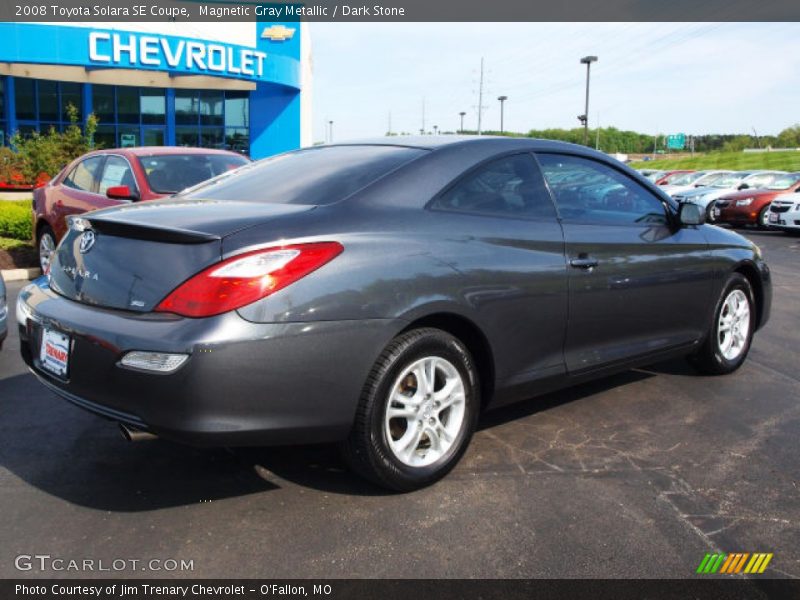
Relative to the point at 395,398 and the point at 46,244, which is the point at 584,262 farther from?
the point at 46,244

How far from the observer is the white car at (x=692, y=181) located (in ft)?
79.0

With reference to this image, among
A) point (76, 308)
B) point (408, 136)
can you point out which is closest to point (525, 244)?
point (408, 136)

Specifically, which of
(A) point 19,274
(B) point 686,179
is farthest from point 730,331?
(B) point 686,179

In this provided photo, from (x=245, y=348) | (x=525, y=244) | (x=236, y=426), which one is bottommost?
(x=236, y=426)

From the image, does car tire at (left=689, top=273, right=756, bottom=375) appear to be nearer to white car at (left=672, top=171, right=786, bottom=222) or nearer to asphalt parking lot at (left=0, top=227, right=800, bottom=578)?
asphalt parking lot at (left=0, top=227, right=800, bottom=578)

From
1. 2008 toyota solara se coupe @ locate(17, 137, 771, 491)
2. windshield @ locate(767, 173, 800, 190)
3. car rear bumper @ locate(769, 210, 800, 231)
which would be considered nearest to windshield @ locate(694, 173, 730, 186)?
windshield @ locate(767, 173, 800, 190)

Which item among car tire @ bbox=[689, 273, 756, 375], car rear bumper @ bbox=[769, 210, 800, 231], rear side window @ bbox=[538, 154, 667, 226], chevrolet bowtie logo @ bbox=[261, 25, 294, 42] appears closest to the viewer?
rear side window @ bbox=[538, 154, 667, 226]

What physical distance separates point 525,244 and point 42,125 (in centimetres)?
3182

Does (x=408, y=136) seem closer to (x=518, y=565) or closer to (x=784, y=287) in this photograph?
(x=518, y=565)

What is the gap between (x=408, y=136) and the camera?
13.6 feet

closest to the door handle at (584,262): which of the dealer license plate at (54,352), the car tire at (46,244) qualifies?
the dealer license plate at (54,352)

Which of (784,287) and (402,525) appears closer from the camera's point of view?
(402,525)

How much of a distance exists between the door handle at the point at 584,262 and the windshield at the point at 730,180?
2096 cm

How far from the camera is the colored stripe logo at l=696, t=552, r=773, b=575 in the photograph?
2719 millimetres
